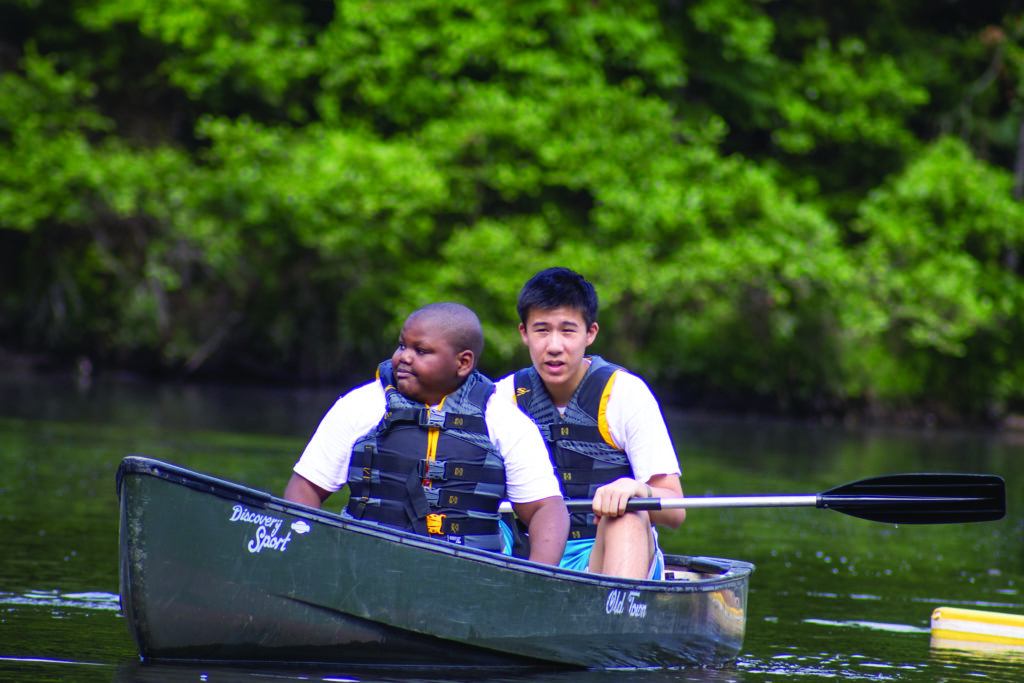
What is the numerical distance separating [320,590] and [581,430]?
3.95 feet

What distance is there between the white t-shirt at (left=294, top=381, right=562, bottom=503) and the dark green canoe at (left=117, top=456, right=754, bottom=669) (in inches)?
8.0

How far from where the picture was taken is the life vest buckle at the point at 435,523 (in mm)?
4066

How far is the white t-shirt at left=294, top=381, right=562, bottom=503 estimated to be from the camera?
156 inches

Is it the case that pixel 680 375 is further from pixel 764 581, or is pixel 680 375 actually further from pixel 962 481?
pixel 962 481

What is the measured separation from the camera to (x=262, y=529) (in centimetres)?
377

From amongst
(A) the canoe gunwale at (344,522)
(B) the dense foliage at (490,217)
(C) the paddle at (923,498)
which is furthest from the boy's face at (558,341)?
(B) the dense foliage at (490,217)

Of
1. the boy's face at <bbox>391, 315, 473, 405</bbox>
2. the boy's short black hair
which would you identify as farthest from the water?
the boy's short black hair

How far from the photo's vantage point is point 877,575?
707cm

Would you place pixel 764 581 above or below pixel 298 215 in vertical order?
below

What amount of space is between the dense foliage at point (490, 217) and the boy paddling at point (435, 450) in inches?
578

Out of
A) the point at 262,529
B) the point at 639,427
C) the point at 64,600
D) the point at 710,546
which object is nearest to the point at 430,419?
the point at 262,529

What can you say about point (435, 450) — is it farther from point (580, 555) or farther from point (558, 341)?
point (580, 555)

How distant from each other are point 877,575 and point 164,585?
15.1 ft

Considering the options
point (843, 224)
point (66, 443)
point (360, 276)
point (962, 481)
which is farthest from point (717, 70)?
point (962, 481)
